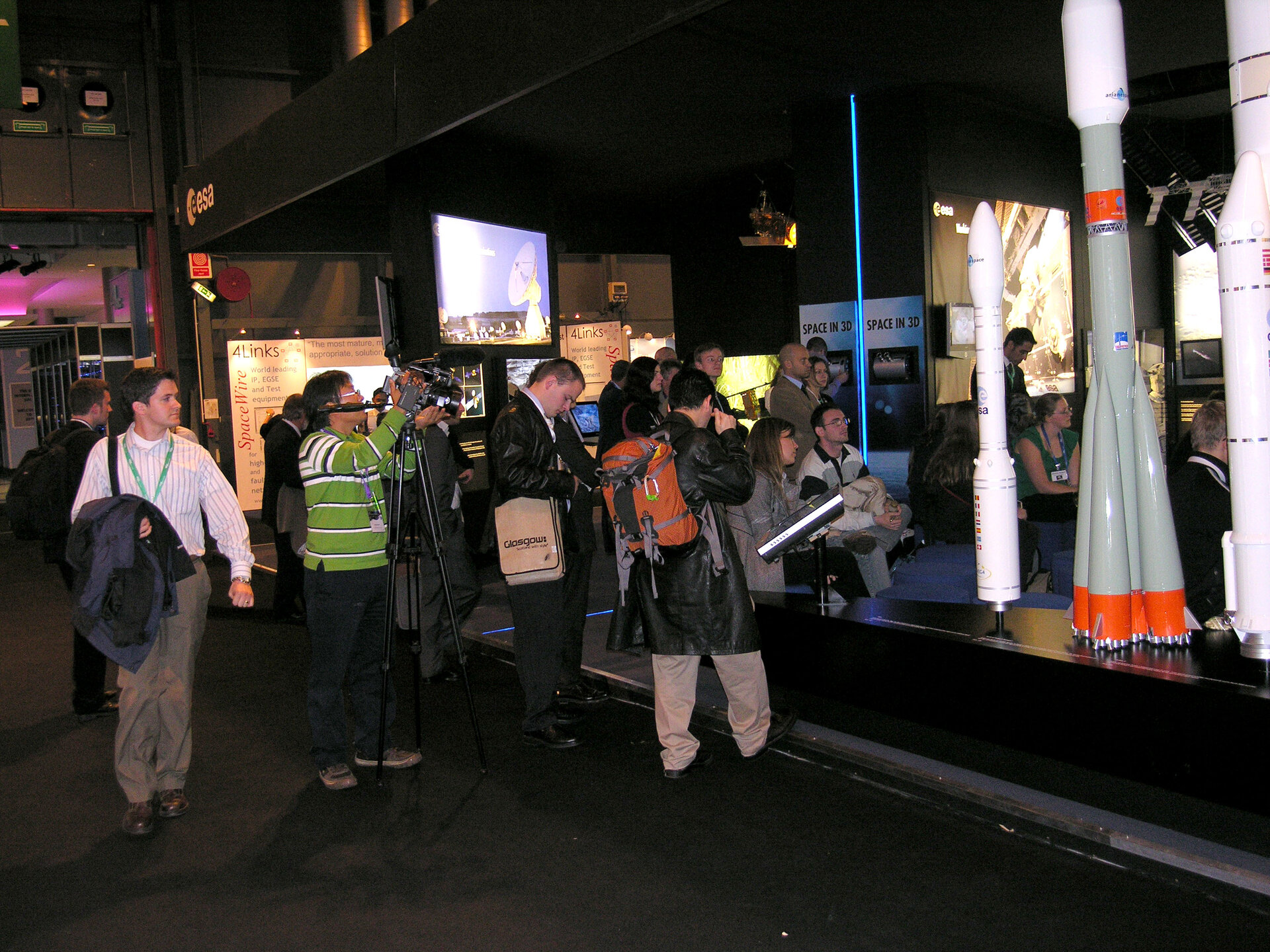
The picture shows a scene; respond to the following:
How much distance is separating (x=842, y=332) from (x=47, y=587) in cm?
755

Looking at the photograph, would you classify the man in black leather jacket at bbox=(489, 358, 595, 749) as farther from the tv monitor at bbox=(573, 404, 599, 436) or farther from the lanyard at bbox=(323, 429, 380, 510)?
the tv monitor at bbox=(573, 404, 599, 436)

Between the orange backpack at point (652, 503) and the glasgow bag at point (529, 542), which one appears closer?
the orange backpack at point (652, 503)

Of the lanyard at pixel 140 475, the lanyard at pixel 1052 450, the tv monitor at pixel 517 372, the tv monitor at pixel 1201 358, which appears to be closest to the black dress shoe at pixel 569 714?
the lanyard at pixel 140 475

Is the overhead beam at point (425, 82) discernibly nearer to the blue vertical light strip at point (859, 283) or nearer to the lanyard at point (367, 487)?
the lanyard at point (367, 487)

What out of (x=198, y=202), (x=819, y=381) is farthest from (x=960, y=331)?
(x=198, y=202)

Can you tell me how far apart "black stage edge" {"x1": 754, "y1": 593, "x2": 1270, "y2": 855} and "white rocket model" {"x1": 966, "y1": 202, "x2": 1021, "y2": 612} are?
285 mm

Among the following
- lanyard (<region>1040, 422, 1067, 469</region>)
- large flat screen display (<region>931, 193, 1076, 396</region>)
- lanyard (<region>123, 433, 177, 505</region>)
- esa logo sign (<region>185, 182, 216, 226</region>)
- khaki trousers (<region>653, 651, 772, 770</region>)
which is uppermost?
esa logo sign (<region>185, 182, 216, 226</region>)

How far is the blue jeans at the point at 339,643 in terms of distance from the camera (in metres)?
4.06

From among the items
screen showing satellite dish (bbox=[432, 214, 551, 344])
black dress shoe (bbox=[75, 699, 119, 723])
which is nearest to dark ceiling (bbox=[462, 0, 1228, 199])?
screen showing satellite dish (bbox=[432, 214, 551, 344])

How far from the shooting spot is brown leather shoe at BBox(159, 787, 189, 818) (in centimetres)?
395

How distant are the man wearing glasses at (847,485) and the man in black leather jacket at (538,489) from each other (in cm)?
139

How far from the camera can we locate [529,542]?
4.46m

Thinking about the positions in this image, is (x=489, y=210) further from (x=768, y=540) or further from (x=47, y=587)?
(x=47, y=587)

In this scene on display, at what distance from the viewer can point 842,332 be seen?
287 inches
